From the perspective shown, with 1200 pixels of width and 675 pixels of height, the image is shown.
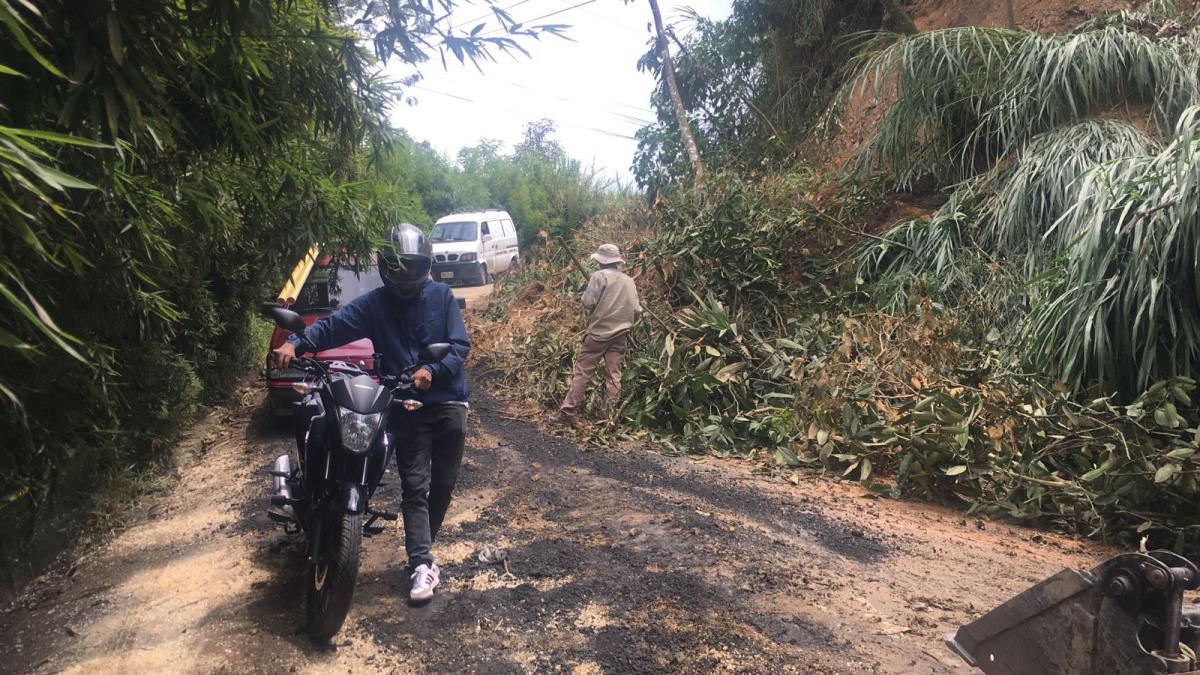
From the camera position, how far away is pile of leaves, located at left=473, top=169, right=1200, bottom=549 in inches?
189

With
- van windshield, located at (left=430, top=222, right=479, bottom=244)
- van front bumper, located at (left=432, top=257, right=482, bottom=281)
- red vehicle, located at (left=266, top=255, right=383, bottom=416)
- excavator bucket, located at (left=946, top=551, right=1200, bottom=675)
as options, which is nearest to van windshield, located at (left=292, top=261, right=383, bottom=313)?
red vehicle, located at (left=266, top=255, right=383, bottom=416)

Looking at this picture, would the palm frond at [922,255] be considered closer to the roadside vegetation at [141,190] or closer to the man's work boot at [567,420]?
the man's work boot at [567,420]

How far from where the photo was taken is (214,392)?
27.5ft

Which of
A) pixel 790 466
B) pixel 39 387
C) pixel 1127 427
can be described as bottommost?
pixel 790 466

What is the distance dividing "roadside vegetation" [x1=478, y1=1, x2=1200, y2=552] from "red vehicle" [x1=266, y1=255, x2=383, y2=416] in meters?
2.13

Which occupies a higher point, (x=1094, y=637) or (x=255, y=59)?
(x=255, y=59)

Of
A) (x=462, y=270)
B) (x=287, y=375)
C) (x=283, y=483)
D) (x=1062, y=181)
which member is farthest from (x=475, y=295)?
(x=283, y=483)

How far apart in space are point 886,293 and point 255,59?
20.6 feet

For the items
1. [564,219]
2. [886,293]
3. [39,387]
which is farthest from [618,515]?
[564,219]

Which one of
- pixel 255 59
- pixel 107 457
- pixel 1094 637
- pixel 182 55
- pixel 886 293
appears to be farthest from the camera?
pixel 886 293

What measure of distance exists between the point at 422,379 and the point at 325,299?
17.1ft

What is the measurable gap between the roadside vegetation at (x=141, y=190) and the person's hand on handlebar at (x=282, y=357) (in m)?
0.76

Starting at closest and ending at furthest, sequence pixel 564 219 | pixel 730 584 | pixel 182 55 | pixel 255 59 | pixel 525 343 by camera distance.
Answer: pixel 182 55, pixel 255 59, pixel 730 584, pixel 525 343, pixel 564 219

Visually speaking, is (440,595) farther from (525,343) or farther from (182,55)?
(525,343)
